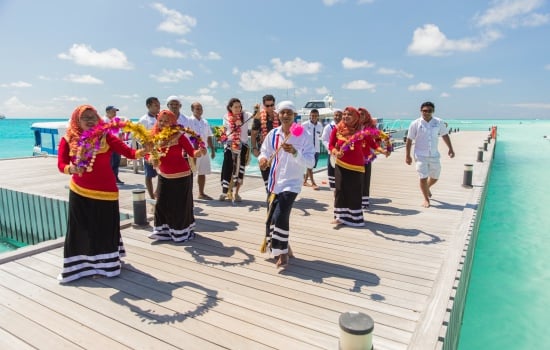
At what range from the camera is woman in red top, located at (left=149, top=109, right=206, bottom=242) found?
4.79 meters

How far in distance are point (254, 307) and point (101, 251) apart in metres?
1.83

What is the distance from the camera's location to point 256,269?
162 inches

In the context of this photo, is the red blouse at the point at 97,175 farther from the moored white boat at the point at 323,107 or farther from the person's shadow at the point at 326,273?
the moored white boat at the point at 323,107

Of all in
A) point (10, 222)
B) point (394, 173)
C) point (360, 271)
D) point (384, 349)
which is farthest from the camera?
point (394, 173)

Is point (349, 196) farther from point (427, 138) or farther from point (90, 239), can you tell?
point (90, 239)

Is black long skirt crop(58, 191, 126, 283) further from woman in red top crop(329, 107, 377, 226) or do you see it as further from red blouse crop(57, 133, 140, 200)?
woman in red top crop(329, 107, 377, 226)

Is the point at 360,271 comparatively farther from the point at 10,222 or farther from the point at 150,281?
the point at 10,222

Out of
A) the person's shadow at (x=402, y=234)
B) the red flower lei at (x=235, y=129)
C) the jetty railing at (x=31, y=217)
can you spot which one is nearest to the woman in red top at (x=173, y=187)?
the red flower lei at (x=235, y=129)

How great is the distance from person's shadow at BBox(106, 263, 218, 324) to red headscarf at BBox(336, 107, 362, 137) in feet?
10.6

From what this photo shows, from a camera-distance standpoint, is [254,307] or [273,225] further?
[273,225]

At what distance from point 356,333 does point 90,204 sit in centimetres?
294

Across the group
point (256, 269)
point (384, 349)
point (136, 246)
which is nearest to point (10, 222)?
point (136, 246)

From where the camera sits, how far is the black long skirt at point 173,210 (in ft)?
16.0

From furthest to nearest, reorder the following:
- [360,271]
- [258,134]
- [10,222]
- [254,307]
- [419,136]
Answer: [10,222], [419,136], [258,134], [360,271], [254,307]
